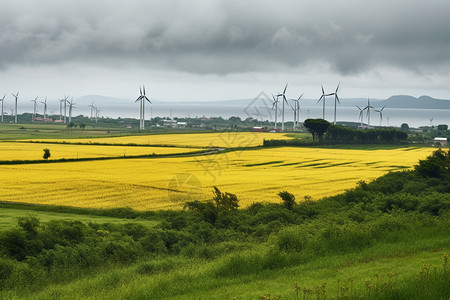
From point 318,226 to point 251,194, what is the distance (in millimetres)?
19037

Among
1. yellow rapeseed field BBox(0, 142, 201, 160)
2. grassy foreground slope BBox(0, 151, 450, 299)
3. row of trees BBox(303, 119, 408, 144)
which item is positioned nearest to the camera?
grassy foreground slope BBox(0, 151, 450, 299)

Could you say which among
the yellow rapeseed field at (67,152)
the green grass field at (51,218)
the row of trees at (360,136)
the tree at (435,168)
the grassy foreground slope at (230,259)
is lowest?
the green grass field at (51,218)

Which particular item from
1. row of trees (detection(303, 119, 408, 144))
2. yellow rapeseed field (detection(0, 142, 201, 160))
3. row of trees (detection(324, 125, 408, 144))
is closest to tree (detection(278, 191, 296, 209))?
yellow rapeseed field (detection(0, 142, 201, 160))

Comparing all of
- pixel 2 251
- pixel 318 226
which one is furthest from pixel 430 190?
pixel 2 251

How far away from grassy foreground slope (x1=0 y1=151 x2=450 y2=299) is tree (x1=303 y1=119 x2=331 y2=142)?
85808mm

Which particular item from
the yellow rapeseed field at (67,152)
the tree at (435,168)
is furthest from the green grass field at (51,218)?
the yellow rapeseed field at (67,152)

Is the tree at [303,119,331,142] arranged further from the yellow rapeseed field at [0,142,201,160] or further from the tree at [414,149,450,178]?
the tree at [414,149,450,178]

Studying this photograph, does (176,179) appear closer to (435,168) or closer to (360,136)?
(435,168)

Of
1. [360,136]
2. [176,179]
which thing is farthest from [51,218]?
[360,136]

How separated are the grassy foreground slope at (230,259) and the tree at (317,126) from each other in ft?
282

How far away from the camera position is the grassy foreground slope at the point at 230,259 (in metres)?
13.1

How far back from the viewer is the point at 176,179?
5138 centimetres

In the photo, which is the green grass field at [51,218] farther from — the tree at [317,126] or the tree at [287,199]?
the tree at [317,126]

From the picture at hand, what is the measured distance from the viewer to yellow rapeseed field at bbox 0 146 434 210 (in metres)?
39.8
